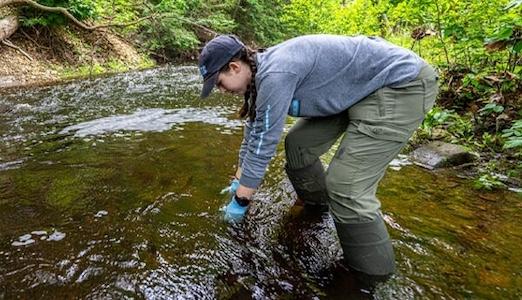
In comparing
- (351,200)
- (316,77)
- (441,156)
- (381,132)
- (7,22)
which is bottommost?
(7,22)

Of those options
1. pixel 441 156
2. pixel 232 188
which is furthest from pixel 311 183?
pixel 441 156

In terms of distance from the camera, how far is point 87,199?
3.23 metres

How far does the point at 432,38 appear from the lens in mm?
7078

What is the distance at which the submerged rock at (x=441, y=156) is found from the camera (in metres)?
4.53

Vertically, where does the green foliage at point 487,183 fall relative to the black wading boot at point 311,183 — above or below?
below

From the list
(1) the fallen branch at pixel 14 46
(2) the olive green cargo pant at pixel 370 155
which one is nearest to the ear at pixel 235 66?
(2) the olive green cargo pant at pixel 370 155

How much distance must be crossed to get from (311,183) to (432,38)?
209 inches

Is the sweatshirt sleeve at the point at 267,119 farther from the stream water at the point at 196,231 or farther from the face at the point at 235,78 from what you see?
the stream water at the point at 196,231

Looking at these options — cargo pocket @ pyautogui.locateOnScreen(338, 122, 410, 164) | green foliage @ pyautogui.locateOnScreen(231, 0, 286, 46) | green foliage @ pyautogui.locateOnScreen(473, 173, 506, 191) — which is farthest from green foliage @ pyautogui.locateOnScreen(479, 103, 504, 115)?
green foliage @ pyautogui.locateOnScreen(231, 0, 286, 46)

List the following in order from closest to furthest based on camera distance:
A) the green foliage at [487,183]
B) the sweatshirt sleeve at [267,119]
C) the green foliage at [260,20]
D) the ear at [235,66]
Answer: the sweatshirt sleeve at [267,119]
the ear at [235,66]
the green foliage at [487,183]
the green foliage at [260,20]

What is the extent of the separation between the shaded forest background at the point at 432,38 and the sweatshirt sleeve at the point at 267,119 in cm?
192

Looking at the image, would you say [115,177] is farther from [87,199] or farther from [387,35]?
[387,35]

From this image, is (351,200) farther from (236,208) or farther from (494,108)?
(494,108)

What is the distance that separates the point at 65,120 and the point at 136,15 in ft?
27.7
